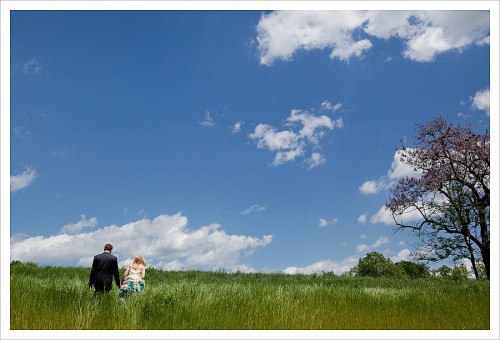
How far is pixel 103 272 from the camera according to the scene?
1261 centimetres

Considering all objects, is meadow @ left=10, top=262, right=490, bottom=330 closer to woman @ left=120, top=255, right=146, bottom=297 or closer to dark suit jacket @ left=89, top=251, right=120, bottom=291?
dark suit jacket @ left=89, top=251, right=120, bottom=291

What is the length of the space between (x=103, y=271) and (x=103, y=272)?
0.03 meters

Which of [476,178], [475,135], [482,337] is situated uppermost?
[475,135]

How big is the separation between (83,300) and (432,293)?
40.3ft

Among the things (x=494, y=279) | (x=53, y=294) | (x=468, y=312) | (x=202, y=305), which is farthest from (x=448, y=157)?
(x=53, y=294)

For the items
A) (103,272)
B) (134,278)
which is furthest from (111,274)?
(134,278)

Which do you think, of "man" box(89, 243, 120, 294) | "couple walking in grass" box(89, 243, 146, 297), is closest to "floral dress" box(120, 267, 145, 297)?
"couple walking in grass" box(89, 243, 146, 297)

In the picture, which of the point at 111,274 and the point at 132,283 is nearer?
the point at 132,283

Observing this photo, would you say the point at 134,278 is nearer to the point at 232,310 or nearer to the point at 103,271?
the point at 103,271

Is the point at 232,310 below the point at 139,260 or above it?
below

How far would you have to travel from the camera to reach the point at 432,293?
56.0ft

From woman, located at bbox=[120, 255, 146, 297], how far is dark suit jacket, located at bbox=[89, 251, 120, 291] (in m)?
0.27

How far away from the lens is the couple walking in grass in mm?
12453

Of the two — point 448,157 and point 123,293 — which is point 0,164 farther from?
point 448,157
